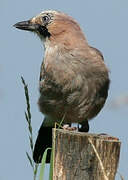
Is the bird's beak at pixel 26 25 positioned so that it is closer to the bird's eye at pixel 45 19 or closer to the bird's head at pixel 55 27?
the bird's head at pixel 55 27

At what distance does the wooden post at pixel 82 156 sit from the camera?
274 centimetres

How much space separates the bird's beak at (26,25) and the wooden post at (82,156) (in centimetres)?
284

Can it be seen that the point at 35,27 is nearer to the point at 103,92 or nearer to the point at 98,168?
the point at 103,92

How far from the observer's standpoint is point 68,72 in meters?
4.95

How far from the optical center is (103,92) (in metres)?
5.19

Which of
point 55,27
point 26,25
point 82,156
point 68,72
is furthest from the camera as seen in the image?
point 26,25

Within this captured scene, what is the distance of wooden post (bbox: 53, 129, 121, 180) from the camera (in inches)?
108

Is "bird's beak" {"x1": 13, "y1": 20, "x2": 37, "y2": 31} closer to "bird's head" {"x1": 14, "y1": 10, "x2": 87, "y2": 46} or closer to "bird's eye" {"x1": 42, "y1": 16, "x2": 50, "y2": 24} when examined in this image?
"bird's head" {"x1": 14, "y1": 10, "x2": 87, "y2": 46}

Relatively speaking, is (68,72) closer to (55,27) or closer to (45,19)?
(55,27)

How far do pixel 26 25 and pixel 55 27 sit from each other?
0.35m

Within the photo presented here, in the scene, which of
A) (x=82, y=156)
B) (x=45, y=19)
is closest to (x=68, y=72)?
(x=45, y=19)

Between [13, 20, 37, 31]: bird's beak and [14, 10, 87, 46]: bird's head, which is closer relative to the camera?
[14, 10, 87, 46]: bird's head

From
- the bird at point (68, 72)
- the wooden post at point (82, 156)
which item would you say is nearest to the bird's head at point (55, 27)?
the bird at point (68, 72)

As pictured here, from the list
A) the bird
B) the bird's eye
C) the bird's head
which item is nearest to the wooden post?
the bird
